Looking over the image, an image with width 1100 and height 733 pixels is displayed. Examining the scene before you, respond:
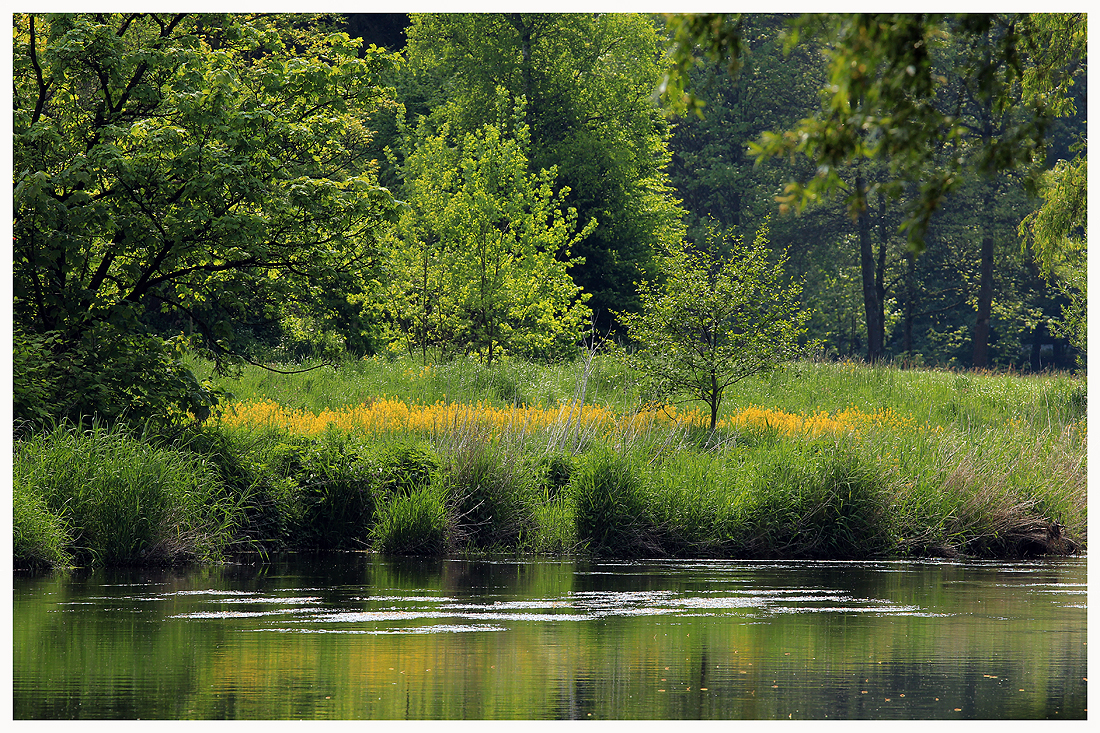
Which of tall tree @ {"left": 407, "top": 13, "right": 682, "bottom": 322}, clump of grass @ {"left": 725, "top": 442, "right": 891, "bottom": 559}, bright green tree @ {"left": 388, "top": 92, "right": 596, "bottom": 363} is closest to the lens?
clump of grass @ {"left": 725, "top": 442, "right": 891, "bottom": 559}

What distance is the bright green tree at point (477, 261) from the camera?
109ft

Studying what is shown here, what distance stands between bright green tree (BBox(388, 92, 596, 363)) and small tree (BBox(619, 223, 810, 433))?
752 centimetres

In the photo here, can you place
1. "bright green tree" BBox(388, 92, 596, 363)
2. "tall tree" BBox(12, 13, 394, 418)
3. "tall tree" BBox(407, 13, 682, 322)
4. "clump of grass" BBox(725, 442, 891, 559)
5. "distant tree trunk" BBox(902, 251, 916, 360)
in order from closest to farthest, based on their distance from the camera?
"tall tree" BBox(12, 13, 394, 418) → "clump of grass" BBox(725, 442, 891, 559) → "bright green tree" BBox(388, 92, 596, 363) → "tall tree" BBox(407, 13, 682, 322) → "distant tree trunk" BBox(902, 251, 916, 360)

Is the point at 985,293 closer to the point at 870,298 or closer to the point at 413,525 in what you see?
the point at 870,298

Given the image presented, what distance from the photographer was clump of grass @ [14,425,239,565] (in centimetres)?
1576

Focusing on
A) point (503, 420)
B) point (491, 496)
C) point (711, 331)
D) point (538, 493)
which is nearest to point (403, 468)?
point (491, 496)

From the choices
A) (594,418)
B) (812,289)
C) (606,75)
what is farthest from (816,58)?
(594,418)

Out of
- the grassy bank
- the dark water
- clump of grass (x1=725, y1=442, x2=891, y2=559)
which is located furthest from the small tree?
the dark water

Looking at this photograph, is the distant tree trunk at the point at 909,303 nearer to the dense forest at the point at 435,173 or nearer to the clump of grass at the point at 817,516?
the dense forest at the point at 435,173

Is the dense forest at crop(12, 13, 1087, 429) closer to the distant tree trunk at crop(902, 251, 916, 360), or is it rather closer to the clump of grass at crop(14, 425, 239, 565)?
the clump of grass at crop(14, 425, 239, 565)

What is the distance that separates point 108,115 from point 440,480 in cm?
648

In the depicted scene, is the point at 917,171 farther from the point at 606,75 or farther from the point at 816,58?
the point at 816,58

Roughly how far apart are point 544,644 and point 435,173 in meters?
24.6

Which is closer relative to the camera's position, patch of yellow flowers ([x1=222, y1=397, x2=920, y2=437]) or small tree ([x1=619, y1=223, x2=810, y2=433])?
patch of yellow flowers ([x1=222, y1=397, x2=920, y2=437])
